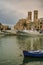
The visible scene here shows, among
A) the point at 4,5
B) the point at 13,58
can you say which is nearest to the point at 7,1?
the point at 4,5

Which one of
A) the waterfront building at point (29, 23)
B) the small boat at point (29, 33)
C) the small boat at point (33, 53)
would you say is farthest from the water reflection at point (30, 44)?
the waterfront building at point (29, 23)

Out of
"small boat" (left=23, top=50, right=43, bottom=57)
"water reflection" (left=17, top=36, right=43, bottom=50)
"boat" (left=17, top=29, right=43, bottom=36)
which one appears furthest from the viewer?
"water reflection" (left=17, top=36, right=43, bottom=50)

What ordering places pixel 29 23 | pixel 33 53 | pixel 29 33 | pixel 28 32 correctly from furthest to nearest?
pixel 29 33
pixel 28 32
pixel 29 23
pixel 33 53

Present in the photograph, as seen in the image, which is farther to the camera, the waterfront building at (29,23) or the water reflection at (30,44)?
the water reflection at (30,44)

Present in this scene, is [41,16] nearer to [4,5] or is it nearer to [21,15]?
→ [21,15]

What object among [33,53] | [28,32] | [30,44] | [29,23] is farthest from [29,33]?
[30,44]

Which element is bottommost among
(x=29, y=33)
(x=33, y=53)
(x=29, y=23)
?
(x=33, y=53)

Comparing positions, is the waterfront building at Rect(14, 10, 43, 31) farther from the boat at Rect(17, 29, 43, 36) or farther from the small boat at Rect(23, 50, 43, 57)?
the small boat at Rect(23, 50, 43, 57)

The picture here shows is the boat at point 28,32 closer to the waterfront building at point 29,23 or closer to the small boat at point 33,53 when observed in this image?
the waterfront building at point 29,23

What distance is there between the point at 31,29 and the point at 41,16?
0.44m

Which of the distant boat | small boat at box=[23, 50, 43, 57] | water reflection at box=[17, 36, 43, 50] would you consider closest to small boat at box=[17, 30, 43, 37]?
the distant boat

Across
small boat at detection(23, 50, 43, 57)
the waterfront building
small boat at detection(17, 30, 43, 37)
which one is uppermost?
the waterfront building

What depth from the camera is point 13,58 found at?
23.9 ft

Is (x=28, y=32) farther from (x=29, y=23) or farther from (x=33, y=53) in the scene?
(x=33, y=53)
